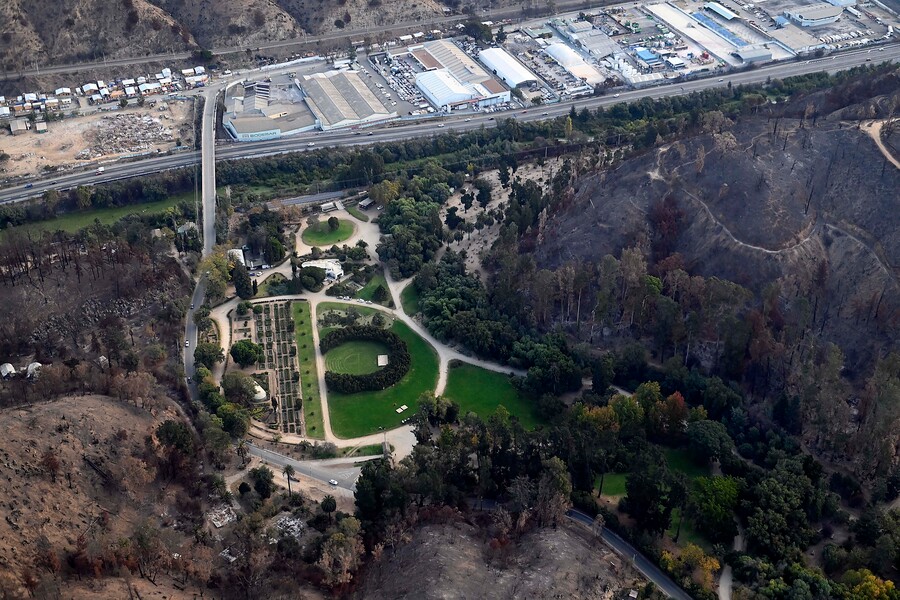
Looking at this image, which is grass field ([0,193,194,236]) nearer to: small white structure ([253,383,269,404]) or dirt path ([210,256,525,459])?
dirt path ([210,256,525,459])

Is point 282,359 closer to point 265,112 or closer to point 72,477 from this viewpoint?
point 72,477

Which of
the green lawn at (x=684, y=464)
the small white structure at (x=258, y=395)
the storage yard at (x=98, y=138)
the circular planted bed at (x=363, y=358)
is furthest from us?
the storage yard at (x=98, y=138)

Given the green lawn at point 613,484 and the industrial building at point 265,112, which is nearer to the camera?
the green lawn at point 613,484

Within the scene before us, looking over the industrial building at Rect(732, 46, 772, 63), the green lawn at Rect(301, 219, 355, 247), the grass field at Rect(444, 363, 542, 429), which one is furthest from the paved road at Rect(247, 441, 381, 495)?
the industrial building at Rect(732, 46, 772, 63)

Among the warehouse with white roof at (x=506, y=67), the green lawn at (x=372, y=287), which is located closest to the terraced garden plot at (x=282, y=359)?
the green lawn at (x=372, y=287)

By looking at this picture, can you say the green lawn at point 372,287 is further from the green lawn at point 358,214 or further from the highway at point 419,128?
the highway at point 419,128

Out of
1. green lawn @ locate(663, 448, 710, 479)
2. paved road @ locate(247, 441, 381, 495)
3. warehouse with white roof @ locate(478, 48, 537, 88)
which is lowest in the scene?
paved road @ locate(247, 441, 381, 495)
